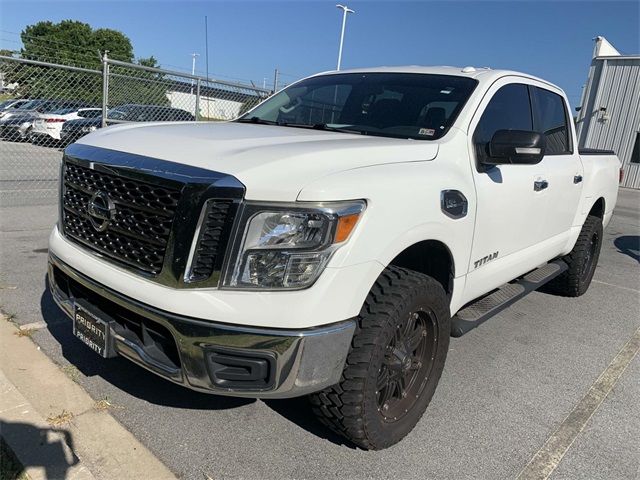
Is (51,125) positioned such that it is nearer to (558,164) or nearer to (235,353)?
(558,164)

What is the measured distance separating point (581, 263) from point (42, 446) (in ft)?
15.4

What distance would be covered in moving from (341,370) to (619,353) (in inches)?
116

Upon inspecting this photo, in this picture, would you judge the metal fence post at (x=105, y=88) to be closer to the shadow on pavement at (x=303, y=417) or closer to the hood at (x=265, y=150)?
the hood at (x=265, y=150)

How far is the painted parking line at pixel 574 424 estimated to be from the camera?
2.62 meters

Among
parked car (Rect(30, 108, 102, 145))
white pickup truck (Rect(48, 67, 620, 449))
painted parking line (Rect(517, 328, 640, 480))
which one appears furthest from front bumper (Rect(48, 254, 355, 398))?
parked car (Rect(30, 108, 102, 145))

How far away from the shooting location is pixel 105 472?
7.67 ft

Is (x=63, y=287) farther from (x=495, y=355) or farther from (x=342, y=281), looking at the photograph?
(x=495, y=355)

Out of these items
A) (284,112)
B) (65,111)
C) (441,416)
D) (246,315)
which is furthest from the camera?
(65,111)

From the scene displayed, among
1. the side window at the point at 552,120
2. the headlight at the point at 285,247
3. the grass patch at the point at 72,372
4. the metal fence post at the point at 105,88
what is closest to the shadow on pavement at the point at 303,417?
the headlight at the point at 285,247

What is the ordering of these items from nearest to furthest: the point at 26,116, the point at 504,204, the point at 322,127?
the point at 504,204
the point at 322,127
the point at 26,116

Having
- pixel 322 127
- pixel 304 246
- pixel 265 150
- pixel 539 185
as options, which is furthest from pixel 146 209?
pixel 539 185

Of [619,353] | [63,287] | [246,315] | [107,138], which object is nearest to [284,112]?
[107,138]

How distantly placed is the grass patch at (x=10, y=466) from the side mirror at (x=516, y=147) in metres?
2.77

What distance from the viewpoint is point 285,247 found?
2080mm
